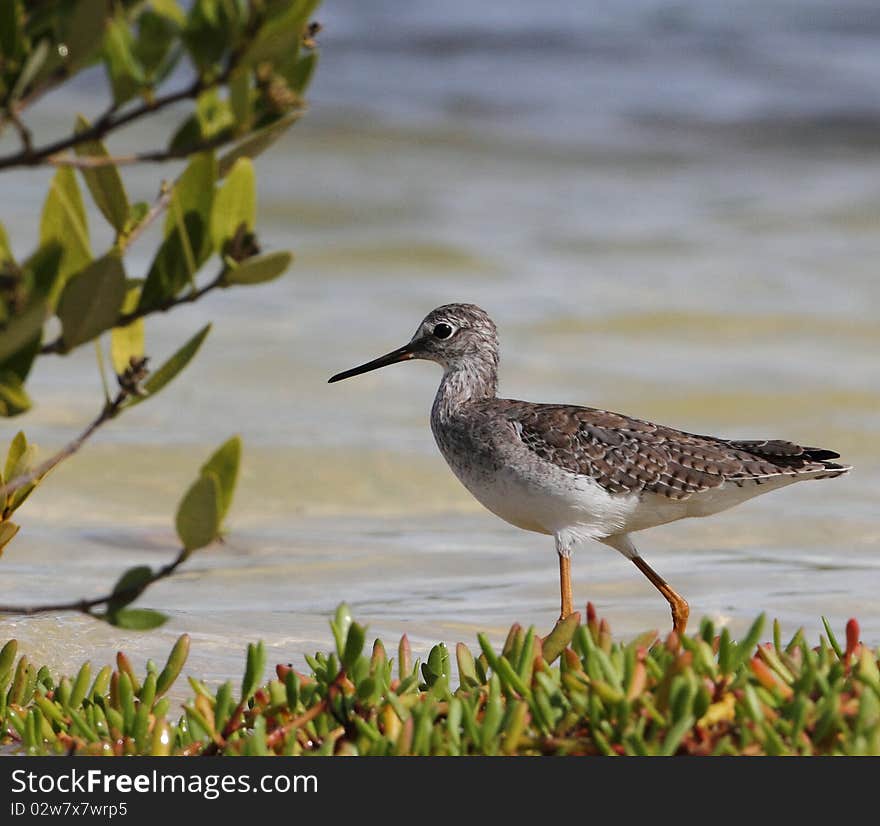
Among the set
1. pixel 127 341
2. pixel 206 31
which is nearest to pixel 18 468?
pixel 127 341

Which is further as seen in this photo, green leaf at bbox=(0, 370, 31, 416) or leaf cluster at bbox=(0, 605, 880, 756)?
leaf cluster at bbox=(0, 605, 880, 756)

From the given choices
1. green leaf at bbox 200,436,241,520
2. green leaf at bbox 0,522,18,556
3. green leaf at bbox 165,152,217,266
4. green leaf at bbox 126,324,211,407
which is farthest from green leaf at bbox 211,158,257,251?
green leaf at bbox 0,522,18,556

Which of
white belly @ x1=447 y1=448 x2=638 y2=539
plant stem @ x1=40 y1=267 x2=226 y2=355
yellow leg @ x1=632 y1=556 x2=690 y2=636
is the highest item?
plant stem @ x1=40 y1=267 x2=226 y2=355

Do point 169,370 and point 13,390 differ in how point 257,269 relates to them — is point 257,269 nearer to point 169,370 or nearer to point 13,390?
point 169,370

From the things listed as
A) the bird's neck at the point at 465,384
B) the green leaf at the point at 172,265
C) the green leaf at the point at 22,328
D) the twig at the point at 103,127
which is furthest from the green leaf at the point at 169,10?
the bird's neck at the point at 465,384

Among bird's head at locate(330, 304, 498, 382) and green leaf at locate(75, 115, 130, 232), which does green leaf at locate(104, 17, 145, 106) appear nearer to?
green leaf at locate(75, 115, 130, 232)

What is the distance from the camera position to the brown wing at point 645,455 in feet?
20.9

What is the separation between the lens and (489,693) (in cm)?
418

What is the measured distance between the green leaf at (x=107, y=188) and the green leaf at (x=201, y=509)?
0.81 metres

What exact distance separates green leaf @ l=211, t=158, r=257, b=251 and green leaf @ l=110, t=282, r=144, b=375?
0.32 m

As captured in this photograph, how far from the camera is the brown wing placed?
6363mm

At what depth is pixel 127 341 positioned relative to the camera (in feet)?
12.1

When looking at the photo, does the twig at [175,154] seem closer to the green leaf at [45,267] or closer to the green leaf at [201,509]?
the green leaf at [45,267]

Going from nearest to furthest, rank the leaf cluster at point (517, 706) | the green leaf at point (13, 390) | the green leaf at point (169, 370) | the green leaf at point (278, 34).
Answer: the green leaf at point (278, 34) < the green leaf at point (13, 390) < the green leaf at point (169, 370) < the leaf cluster at point (517, 706)
